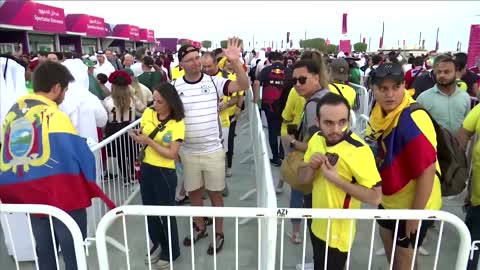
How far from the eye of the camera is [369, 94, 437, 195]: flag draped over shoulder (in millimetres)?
2004

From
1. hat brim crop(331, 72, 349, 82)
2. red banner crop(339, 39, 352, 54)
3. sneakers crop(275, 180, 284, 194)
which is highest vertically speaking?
red banner crop(339, 39, 352, 54)

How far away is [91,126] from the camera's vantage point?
3.76 meters

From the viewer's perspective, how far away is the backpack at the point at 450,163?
2.21m

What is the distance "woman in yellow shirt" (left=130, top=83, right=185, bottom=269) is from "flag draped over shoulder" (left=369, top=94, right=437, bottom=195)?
1.57 metres

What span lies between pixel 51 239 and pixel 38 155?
0.67m

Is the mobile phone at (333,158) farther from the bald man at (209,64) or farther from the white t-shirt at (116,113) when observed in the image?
the white t-shirt at (116,113)

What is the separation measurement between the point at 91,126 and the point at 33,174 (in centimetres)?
173

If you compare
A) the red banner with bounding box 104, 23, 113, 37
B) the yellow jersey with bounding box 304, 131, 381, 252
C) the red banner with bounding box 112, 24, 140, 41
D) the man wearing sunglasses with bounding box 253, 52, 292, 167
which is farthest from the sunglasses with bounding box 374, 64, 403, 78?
the red banner with bounding box 112, 24, 140, 41

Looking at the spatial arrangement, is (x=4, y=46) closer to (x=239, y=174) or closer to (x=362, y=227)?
(x=239, y=174)

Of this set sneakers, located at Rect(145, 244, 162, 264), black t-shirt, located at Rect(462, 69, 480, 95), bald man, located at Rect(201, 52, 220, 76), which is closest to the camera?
sneakers, located at Rect(145, 244, 162, 264)

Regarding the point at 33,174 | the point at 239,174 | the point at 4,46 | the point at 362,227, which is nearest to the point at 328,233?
the point at 33,174

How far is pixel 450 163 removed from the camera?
223 centimetres

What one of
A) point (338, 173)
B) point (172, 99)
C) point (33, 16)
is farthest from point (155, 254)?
point (33, 16)

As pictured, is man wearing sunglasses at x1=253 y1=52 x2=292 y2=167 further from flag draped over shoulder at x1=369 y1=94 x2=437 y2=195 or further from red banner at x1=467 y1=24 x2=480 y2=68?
red banner at x1=467 y1=24 x2=480 y2=68
